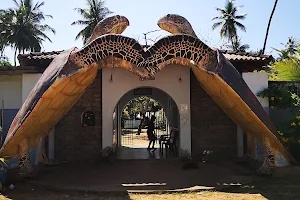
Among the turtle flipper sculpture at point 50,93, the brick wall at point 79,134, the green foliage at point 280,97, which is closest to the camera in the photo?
the turtle flipper sculpture at point 50,93

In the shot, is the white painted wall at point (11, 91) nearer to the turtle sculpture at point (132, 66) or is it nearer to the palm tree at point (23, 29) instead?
the turtle sculpture at point (132, 66)

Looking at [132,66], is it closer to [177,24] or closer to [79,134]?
[177,24]

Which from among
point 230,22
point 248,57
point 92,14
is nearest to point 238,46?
point 230,22

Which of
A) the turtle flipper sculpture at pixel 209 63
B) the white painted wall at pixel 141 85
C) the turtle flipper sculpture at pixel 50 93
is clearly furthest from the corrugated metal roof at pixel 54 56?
the turtle flipper sculpture at pixel 209 63

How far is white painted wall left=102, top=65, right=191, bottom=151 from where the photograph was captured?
32.1 ft

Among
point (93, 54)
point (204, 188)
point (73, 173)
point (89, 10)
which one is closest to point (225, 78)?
point (204, 188)

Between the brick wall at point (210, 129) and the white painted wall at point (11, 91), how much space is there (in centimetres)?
545

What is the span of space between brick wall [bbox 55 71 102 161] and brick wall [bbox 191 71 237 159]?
304 centimetres

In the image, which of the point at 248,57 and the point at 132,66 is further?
the point at 248,57

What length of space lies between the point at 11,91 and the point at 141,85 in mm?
4041

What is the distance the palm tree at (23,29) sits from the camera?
103 feet

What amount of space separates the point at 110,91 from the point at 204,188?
4.63 metres

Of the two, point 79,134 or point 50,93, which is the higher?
point 50,93

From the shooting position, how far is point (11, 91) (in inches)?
379
